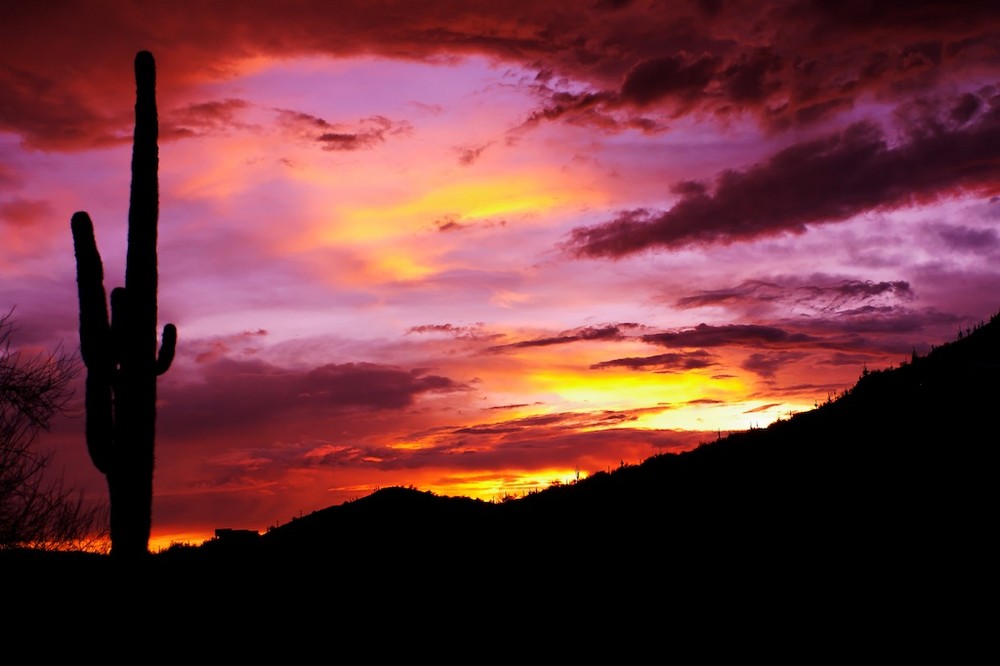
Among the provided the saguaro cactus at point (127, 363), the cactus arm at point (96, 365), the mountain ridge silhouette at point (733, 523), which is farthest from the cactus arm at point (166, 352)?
the mountain ridge silhouette at point (733, 523)

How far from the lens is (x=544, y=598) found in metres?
12.7

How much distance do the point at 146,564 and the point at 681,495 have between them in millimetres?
9300

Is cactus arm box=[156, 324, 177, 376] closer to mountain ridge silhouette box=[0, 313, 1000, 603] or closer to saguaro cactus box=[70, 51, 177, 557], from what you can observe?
saguaro cactus box=[70, 51, 177, 557]

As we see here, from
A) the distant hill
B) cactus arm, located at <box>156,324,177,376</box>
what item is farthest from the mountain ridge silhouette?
cactus arm, located at <box>156,324,177,376</box>

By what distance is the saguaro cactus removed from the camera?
610 inches

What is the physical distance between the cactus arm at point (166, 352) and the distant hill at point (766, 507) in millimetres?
4062

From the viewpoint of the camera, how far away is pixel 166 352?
16281mm

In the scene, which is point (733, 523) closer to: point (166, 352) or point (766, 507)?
point (766, 507)

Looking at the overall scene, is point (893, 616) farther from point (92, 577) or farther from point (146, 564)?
point (92, 577)

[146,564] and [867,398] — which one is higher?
[867,398]

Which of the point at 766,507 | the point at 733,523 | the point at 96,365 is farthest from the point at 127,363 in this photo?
the point at 766,507

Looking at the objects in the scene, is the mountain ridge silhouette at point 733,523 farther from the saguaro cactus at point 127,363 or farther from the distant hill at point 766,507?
the saguaro cactus at point 127,363

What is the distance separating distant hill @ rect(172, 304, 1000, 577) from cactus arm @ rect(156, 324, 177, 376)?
4062 millimetres

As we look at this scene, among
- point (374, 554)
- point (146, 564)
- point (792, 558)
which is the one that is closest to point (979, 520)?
point (792, 558)
